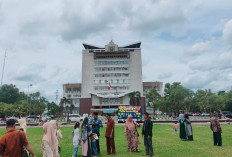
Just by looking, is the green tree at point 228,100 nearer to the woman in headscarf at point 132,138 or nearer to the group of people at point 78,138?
the group of people at point 78,138

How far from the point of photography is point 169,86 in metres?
74.4

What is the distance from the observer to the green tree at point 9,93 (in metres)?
69.5

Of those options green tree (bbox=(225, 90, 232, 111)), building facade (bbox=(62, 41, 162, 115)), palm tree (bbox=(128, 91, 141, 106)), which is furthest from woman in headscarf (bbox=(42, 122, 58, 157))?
green tree (bbox=(225, 90, 232, 111))

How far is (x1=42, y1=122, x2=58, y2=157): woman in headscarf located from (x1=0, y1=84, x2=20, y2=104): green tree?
7419 centimetres

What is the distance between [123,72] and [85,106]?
19.7 m

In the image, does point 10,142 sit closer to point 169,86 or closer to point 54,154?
point 54,154

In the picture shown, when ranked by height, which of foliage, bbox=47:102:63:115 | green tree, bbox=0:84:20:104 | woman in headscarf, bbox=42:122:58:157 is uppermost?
green tree, bbox=0:84:20:104

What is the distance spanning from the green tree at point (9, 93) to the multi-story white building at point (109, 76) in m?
26.1

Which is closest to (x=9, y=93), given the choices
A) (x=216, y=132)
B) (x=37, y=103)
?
(x=37, y=103)

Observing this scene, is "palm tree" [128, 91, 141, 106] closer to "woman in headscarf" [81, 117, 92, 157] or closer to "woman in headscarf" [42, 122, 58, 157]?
"woman in headscarf" [81, 117, 92, 157]

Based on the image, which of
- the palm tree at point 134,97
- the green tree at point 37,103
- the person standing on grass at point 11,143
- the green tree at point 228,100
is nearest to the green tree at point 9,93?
the green tree at point 37,103

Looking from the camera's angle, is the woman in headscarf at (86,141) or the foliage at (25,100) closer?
the woman in headscarf at (86,141)

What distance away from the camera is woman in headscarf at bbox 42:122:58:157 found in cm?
640

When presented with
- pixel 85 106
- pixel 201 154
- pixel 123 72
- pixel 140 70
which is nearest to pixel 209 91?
pixel 140 70
